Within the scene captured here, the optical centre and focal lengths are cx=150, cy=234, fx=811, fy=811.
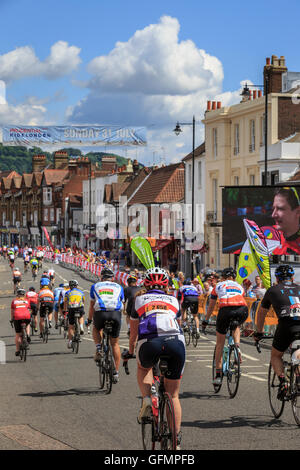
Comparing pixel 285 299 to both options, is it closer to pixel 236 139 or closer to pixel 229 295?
pixel 229 295

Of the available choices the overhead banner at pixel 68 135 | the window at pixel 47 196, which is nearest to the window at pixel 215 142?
the overhead banner at pixel 68 135

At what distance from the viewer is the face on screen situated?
2878cm

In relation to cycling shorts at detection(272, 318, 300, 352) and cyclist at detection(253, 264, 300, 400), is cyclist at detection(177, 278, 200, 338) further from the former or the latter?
cycling shorts at detection(272, 318, 300, 352)

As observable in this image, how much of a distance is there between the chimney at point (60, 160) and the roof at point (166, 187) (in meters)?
64.2

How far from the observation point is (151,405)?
7.51 meters

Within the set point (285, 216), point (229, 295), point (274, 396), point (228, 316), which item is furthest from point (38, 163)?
point (274, 396)

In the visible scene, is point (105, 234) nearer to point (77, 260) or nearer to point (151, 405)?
point (77, 260)

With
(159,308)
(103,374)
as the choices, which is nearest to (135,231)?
(103,374)

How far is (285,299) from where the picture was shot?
926 centimetres

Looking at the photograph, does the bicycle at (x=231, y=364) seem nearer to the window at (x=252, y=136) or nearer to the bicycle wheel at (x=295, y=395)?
the bicycle wheel at (x=295, y=395)

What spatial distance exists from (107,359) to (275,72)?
38102 mm

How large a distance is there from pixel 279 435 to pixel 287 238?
2210 cm

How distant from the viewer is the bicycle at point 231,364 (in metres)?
11.5

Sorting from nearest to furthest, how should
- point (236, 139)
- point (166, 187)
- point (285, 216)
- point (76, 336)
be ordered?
point (76, 336), point (285, 216), point (236, 139), point (166, 187)
